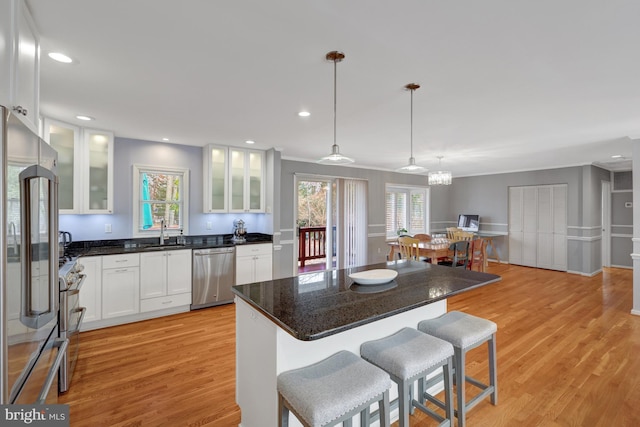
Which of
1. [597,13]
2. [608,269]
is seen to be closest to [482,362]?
[597,13]

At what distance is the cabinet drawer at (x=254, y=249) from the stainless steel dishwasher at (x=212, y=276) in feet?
0.37

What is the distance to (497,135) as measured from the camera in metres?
3.91

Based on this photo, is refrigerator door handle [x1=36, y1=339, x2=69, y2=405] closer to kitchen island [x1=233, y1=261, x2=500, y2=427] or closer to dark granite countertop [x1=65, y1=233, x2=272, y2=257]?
kitchen island [x1=233, y1=261, x2=500, y2=427]

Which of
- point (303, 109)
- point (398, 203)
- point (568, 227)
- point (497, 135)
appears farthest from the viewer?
point (398, 203)

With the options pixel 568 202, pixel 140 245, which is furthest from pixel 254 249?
pixel 568 202

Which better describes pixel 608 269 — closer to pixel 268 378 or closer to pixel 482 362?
pixel 482 362

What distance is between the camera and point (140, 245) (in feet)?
13.2

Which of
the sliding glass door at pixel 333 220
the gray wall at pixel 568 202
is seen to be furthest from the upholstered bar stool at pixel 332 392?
the gray wall at pixel 568 202

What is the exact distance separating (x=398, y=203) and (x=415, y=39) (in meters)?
6.02

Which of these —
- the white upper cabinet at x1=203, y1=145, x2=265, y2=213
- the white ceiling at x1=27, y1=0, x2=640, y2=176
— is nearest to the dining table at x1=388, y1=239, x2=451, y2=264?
the white ceiling at x1=27, y1=0, x2=640, y2=176

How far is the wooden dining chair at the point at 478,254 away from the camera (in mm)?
5344

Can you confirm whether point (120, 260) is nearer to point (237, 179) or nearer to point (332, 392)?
point (237, 179)

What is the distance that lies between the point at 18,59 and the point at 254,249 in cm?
340

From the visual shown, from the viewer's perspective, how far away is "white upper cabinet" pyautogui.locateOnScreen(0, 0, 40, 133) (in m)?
1.19
